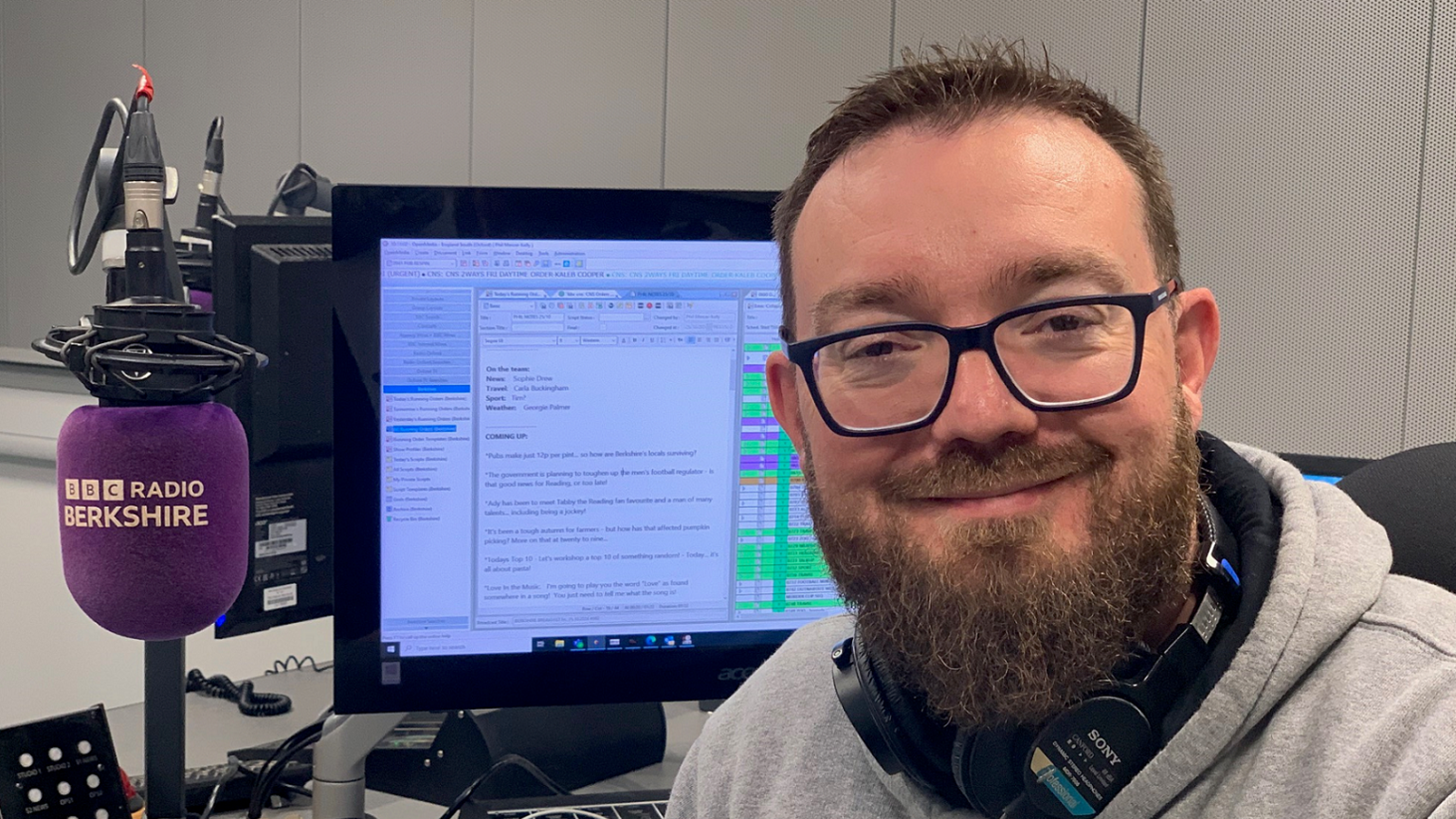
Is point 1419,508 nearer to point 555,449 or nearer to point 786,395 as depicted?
point 786,395

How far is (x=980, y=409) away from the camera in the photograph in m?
0.75

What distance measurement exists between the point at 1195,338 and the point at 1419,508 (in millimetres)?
181

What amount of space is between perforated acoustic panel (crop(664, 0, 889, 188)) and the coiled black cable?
5.23 ft

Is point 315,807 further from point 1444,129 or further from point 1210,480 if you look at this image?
point 1444,129

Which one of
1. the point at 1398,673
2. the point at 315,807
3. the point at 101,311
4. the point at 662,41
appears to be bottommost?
the point at 315,807

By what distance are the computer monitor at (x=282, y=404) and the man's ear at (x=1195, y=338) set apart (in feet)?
2.77

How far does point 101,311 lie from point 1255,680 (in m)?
0.82

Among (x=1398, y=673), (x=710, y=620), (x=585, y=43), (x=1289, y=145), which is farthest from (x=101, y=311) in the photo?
(x=585, y=43)

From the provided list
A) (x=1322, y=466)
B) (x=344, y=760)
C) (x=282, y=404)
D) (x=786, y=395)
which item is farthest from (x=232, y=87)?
(x=1322, y=466)

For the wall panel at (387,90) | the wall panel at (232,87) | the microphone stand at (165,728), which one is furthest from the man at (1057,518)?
the wall panel at (232,87)

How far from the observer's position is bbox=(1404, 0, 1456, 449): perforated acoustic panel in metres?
2.07

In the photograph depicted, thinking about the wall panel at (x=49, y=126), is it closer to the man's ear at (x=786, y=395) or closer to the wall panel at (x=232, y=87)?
the wall panel at (x=232, y=87)

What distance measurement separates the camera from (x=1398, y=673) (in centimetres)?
68

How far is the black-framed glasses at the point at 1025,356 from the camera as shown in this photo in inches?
30.0
